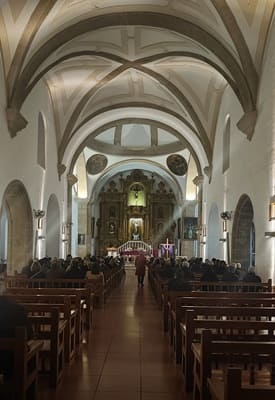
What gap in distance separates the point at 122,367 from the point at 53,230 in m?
16.8

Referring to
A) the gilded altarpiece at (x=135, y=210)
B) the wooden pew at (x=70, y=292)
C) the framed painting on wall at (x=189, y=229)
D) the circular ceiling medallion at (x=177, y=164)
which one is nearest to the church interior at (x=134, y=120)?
the wooden pew at (x=70, y=292)

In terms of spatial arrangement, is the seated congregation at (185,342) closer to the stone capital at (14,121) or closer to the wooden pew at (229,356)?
the wooden pew at (229,356)

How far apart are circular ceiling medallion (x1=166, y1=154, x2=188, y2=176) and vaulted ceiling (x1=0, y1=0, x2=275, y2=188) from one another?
8.16 meters

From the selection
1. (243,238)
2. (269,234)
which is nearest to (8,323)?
(269,234)

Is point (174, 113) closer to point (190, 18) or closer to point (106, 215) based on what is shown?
point (190, 18)

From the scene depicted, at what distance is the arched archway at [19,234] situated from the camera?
17453 millimetres

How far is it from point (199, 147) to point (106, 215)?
18.9 meters

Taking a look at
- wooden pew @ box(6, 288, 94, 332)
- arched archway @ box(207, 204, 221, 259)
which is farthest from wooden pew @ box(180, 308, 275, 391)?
arched archway @ box(207, 204, 221, 259)

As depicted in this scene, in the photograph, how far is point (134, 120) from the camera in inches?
1068

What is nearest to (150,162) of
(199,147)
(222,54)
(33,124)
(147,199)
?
(147,199)

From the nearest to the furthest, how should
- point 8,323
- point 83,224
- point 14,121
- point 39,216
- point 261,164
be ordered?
point 8,323 < point 261,164 < point 14,121 < point 39,216 < point 83,224

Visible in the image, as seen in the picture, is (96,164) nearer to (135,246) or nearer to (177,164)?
(177,164)

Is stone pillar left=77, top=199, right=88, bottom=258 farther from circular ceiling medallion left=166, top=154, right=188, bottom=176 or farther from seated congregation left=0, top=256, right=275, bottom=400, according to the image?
seated congregation left=0, top=256, right=275, bottom=400

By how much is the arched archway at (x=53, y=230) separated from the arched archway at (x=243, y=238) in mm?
8740
